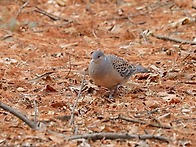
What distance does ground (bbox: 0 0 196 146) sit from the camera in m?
3.72

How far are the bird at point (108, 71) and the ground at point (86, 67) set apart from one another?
20 cm

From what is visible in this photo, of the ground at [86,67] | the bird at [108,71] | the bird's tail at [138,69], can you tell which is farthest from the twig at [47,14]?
the bird at [108,71]

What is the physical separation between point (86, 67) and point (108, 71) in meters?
1.58

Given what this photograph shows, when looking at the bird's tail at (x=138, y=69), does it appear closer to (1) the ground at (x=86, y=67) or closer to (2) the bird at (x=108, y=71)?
(1) the ground at (x=86, y=67)

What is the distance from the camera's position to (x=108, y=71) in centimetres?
495

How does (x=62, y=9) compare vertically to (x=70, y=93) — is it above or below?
above

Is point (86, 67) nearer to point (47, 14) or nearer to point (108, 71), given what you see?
point (108, 71)

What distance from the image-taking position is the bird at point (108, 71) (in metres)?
4.88

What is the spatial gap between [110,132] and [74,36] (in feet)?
18.5

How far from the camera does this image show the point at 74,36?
29.9ft

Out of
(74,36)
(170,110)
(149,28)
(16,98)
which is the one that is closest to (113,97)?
(170,110)

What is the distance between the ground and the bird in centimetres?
20

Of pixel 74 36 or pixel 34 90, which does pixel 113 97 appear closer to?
pixel 34 90

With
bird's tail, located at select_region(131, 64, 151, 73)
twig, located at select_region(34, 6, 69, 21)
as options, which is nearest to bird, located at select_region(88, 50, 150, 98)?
bird's tail, located at select_region(131, 64, 151, 73)
